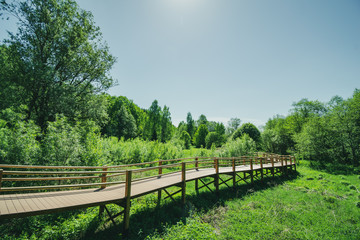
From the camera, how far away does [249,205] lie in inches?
329

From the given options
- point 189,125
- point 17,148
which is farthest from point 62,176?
point 189,125

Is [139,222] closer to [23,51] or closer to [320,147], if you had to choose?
[23,51]

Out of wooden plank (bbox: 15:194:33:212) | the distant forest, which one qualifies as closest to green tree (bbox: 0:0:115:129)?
the distant forest

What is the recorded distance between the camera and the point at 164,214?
684 cm

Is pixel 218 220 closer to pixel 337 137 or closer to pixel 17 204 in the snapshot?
pixel 17 204

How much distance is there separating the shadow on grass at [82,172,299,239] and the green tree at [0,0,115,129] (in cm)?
1001

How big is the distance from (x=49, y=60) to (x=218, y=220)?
1604 cm

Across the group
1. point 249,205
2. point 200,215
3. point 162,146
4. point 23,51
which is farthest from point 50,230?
point 162,146

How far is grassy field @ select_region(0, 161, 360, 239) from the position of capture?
5.27m

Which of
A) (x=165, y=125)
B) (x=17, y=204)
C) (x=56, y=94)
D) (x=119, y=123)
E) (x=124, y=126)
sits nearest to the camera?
(x=17, y=204)

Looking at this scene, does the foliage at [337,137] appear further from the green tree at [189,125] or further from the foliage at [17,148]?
the green tree at [189,125]

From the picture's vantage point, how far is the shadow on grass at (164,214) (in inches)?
211

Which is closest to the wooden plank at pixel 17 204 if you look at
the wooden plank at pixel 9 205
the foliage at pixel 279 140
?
the wooden plank at pixel 9 205

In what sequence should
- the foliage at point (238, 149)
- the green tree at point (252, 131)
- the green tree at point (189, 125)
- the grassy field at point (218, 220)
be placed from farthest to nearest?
the green tree at point (189, 125) < the green tree at point (252, 131) < the foliage at point (238, 149) < the grassy field at point (218, 220)
